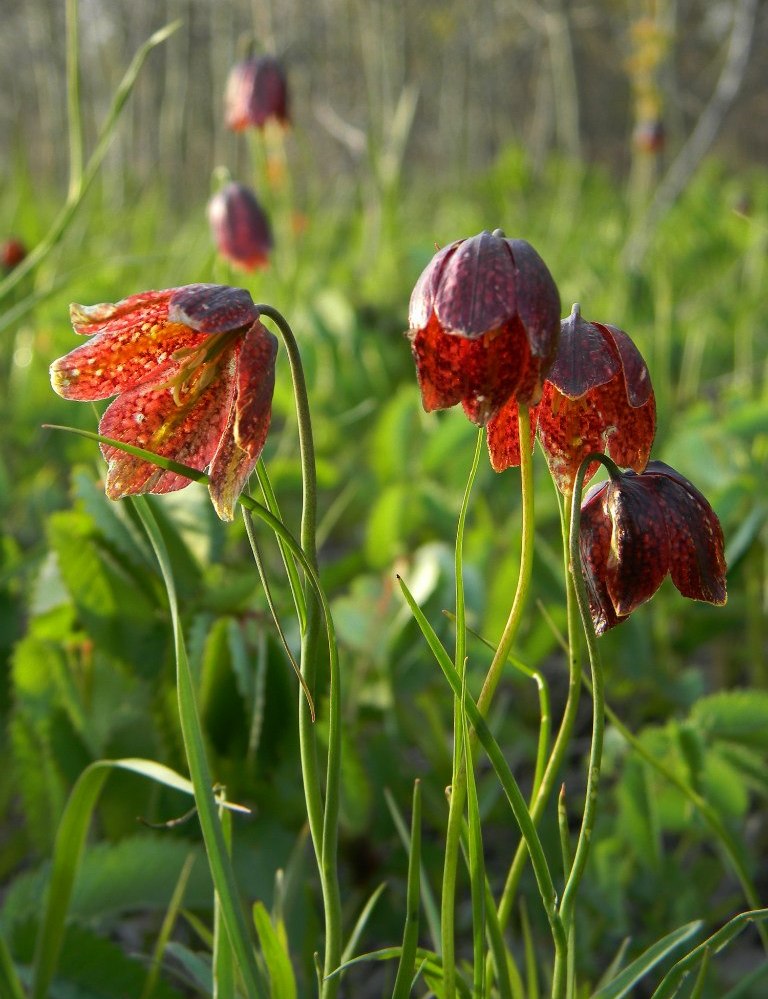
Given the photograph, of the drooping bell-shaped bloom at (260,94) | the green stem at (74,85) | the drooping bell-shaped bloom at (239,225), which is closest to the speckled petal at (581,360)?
the green stem at (74,85)

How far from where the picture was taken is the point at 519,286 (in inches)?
19.5

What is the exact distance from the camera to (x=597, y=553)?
591 mm

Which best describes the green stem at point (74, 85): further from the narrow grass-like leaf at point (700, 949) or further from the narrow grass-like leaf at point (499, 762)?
the narrow grass-like leaf at point (700, 949)

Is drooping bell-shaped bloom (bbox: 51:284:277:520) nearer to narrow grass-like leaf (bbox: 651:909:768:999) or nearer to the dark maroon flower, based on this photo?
narrow grass-like leaf (bbox: 651:909:768:999)

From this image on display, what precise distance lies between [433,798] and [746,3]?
112 inches

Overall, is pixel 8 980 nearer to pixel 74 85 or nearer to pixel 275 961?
A: pixel 275 961

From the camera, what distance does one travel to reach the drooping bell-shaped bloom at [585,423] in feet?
1.82

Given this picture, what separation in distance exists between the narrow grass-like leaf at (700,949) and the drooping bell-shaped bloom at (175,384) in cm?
31

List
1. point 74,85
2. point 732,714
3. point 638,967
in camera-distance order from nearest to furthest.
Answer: point 638,967, point 732,714, point 74,85

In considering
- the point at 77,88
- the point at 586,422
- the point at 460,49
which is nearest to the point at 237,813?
the point at 586,422

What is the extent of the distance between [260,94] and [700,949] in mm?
1856

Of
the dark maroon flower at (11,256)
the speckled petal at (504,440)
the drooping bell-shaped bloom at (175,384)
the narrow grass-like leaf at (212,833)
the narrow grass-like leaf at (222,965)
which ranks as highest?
the drooping bell-shaped bloom at (175,384)

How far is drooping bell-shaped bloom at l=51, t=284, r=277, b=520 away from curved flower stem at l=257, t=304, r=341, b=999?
2cm

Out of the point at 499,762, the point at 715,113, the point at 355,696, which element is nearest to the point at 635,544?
the point at 499,762
